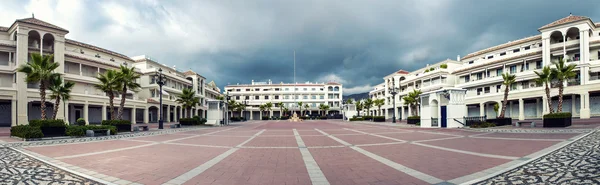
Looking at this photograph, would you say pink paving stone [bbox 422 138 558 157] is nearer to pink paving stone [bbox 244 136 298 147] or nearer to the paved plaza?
the paved plaza

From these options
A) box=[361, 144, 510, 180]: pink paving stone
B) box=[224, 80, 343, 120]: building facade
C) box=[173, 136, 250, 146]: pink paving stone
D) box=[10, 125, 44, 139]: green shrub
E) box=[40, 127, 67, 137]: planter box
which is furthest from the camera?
box=[224, 80, 343, 120]: building facade

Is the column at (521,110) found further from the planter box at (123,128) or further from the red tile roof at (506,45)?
the planter box at (123,128)

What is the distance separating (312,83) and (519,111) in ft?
211

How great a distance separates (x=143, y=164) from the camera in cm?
741

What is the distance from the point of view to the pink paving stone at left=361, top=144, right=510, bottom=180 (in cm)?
620

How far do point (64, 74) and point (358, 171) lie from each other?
39.7m

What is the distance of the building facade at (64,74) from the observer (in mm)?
28562

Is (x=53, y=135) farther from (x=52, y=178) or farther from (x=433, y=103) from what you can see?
(x=433, y=103)

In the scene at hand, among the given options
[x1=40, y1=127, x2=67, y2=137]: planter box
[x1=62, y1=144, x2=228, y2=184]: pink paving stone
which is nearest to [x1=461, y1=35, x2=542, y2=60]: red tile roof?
[x1=62, y1=144, x2=228, y2=184]: pink paving stone

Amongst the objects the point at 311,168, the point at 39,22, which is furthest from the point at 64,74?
the point at 311,168

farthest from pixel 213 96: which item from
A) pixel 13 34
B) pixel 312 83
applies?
pixel 13 34

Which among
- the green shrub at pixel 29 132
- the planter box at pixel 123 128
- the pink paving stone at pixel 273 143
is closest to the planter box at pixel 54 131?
the green shrub at pixel 29 132

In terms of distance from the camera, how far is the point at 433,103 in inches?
1038

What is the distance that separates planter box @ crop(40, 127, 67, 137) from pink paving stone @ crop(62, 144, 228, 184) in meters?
10.8
